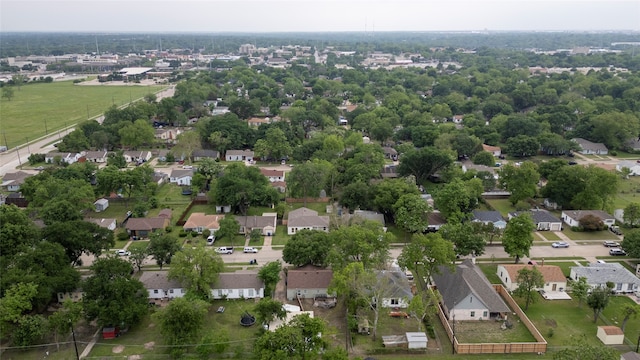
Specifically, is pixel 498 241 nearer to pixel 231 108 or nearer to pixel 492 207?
pixel 492 207

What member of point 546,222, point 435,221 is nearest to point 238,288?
point 435,221

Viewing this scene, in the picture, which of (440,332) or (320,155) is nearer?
(440,332)

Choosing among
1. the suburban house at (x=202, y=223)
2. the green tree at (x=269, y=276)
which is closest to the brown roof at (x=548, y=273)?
the green tree at (x=269, y=276)

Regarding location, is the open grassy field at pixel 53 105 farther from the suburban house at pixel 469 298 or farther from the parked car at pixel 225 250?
the suburban house at pixel 469 298

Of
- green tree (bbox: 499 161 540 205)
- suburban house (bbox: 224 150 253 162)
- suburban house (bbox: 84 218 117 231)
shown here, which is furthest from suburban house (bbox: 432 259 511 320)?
suburban house (bbox: 224 150 253 162)

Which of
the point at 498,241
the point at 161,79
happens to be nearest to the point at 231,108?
the point at 498,241

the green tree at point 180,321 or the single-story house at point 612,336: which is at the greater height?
the green tree at point 180,321
